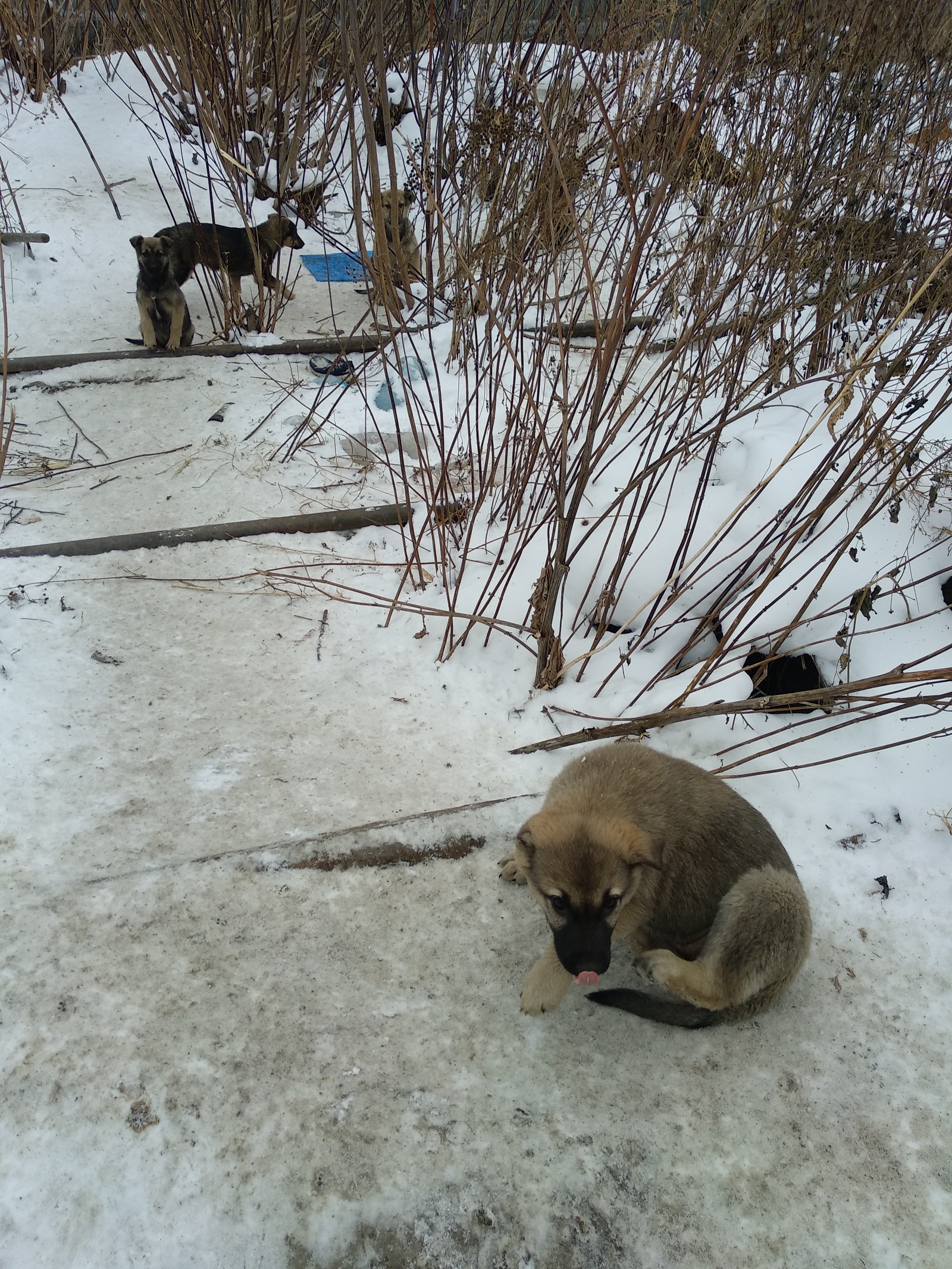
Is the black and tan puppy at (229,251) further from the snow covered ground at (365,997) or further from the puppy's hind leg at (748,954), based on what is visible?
the puppy's hind leg at (748,954)

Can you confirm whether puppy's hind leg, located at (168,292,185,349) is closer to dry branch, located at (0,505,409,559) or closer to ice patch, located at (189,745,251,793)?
dry branch, located at (0,505,409,559)

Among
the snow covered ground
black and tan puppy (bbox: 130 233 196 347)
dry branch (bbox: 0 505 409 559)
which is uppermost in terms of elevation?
black and tan puppy (bbox: 130 233 196 347)

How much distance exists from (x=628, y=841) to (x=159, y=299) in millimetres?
5663

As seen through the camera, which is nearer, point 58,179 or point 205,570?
point 205,570

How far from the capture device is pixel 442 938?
2.50 m

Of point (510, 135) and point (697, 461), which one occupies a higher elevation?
point (510, 135)

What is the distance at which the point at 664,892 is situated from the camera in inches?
94.2

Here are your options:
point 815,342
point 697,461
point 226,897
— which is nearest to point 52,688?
point 226,897

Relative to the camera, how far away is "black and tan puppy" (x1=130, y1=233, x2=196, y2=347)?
6027 millimetres

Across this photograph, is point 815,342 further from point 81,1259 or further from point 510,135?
point 81,1259

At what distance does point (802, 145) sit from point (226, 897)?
5335 millimetres

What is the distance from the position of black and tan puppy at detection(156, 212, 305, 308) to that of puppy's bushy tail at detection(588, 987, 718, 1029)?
5.83 metres

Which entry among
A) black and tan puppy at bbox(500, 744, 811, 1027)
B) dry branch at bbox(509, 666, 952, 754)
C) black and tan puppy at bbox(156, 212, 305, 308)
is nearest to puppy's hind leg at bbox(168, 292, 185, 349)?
black and tan puppy at bbox(156, 212, 305, 308)

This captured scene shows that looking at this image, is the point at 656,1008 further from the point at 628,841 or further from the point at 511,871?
the point at 511,871
